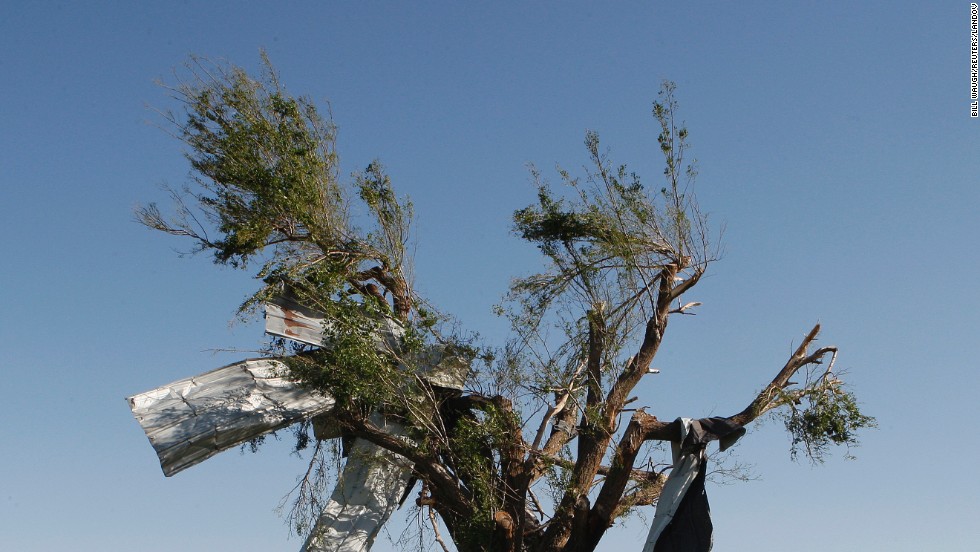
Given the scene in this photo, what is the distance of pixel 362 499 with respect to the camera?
11.8 m

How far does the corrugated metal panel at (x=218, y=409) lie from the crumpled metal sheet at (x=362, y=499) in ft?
2.59

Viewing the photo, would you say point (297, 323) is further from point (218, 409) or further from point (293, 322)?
point (218, 409)

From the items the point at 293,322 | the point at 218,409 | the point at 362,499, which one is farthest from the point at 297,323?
the point at 362,499

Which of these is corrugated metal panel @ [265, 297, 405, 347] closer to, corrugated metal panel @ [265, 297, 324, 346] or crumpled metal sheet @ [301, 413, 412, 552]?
corrugated metal panel @ [265, 297, 324, 346]

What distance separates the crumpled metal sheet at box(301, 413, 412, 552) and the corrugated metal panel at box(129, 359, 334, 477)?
789mm

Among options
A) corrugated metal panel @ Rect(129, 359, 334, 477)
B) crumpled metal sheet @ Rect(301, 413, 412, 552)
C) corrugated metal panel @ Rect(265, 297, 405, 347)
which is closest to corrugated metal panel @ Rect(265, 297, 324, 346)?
corrugated metal panel @ Rect(265, 297, 405, 347)

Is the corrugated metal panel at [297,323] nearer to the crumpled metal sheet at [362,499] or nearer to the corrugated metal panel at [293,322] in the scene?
the corrugated metal panel at [293,322]

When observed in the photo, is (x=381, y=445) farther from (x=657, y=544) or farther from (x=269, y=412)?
(x=657, y=544)

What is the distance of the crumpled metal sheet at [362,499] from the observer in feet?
38.1

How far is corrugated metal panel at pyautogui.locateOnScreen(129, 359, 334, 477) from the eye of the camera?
11031 millimetres

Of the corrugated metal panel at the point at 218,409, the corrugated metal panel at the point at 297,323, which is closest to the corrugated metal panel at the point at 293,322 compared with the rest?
the corrugated metal panel at the point at 297,323

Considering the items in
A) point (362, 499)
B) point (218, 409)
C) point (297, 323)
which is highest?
point (297, 323)

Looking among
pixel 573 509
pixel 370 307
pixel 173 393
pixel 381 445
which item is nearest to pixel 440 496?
pixel 381 445

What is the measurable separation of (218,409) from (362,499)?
206 centimetres
